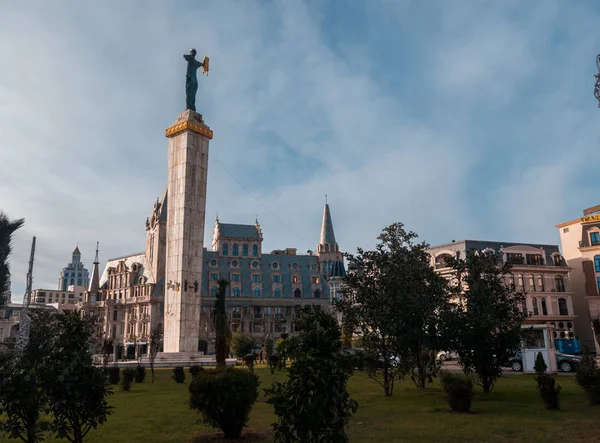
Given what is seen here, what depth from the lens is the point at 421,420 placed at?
17.2 metres

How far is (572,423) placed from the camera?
16062mm

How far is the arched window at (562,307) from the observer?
6686 cm

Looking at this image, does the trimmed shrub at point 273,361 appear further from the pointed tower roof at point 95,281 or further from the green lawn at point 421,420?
the pointed tower roof at point 95,281

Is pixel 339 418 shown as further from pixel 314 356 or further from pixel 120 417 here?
pixel 120 417

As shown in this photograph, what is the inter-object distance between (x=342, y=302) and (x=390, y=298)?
2.60 metres

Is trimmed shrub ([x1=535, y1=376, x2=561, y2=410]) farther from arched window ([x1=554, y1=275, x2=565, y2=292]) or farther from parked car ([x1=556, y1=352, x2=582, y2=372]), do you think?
arched window ([x1=554, y1=275, x2=565, y2=292])

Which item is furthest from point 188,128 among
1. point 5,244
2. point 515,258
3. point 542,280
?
point 542,280

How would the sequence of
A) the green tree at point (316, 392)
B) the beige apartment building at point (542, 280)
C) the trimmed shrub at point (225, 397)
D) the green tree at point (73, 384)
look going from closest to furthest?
the green tree at point (316, 392) → the green tree at point (73, 384) → the trimmed shrub at point (225, 397) → the beige apartment building at point (542, 280)

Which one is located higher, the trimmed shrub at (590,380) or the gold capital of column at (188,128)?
the gold capital of column at (188,128)

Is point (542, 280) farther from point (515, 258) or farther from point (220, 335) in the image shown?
point (220, 335)

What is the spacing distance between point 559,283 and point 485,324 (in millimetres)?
52561

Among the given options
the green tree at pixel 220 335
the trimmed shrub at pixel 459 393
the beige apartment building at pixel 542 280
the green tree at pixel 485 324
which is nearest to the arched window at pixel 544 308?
the beige apartment building at pixel 542 280

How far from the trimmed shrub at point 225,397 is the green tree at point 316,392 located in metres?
3.76

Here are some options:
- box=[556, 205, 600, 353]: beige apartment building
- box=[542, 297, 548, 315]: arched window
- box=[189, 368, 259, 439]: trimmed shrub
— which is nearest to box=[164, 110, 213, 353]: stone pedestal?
box=[189, 368, 259, 439]: trimmed shrub
